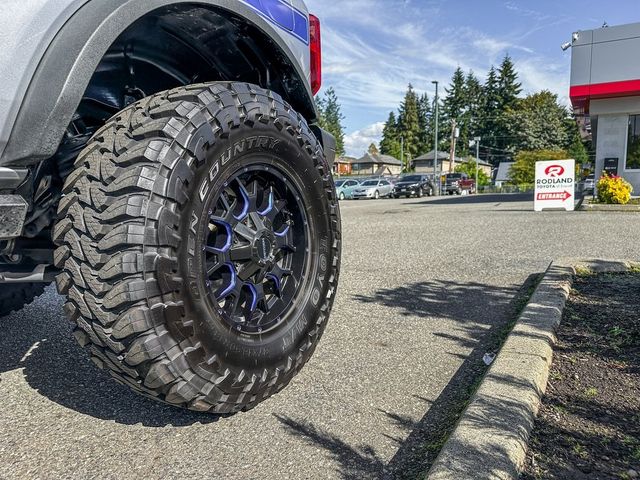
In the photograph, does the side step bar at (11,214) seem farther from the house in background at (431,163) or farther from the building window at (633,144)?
the house in background at (431,163)

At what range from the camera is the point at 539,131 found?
7581cm

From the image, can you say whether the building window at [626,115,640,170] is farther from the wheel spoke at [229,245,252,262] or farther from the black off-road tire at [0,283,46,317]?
the black off-road tire at [0,283,46,317]

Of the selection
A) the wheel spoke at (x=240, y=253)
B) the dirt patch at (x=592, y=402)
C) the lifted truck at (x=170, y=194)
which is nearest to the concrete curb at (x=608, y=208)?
the dirt patch at (x=592, y=402)

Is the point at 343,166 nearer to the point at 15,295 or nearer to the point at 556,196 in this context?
the point at 556,196

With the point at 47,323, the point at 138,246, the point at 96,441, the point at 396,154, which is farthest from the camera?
the point at 396,154

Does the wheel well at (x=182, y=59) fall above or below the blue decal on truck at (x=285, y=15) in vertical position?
below

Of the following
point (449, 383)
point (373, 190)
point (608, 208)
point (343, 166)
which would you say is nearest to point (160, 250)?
point (449, 383)

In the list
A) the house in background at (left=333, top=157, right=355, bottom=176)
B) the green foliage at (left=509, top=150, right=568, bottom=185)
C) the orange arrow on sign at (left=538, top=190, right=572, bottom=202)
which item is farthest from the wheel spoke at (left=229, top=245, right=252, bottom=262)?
the house in background at (left=333, top=157, right=355, bottom=176)

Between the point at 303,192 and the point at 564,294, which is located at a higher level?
the point at 303,192

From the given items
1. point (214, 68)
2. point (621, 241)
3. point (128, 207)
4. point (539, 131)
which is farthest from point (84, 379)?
point (539, 131)

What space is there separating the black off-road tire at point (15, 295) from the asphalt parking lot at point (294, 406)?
0.14 m

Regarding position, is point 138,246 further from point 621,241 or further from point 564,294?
point 621,241

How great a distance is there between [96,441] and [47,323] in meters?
1.81

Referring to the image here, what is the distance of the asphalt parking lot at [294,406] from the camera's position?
173 cm
